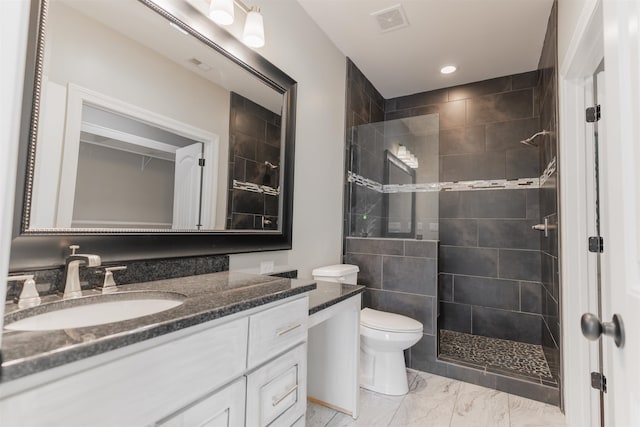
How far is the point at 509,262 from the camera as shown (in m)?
2.95

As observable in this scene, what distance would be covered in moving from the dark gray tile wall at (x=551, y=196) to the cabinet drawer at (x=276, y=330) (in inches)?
65.6

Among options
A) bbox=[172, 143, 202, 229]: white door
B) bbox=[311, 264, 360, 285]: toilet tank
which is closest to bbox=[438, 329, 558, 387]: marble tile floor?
bbox=[311, 264, 360, 285]: toilet tank

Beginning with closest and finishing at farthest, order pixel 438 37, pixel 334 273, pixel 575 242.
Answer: pixel 575 242, pixel 334 273, pixel 438 37

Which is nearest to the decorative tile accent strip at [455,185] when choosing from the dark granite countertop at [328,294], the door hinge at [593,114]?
the door hinge at [593,114]

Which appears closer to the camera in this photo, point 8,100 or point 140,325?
point 8,100

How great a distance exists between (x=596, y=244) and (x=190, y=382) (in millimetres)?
1867

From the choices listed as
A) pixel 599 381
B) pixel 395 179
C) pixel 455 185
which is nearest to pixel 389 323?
pixel 599 381

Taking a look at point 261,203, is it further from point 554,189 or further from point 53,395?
point 554,189

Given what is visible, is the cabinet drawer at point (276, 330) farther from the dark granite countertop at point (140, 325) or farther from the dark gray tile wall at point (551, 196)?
the dark gray tile wall at point (551, 196)

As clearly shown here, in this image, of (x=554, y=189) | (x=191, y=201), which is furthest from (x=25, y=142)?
(x=554, y=189)

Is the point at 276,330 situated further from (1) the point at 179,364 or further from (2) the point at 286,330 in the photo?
(1) the point at 179,364

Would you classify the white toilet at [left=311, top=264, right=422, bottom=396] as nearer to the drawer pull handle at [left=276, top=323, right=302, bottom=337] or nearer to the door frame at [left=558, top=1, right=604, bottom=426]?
the door frame at [left=558, top=1, right=604, bottom=426]

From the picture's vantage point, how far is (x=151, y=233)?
1248 mm

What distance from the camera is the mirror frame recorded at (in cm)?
93
